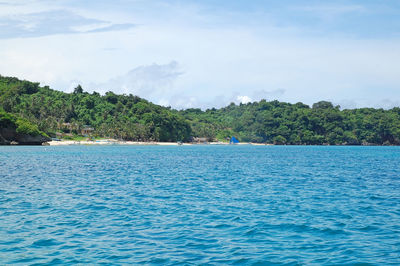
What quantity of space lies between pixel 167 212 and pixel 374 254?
12155 millimetres

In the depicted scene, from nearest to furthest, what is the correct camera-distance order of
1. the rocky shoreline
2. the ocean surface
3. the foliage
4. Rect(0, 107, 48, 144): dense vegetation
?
the ocean surface → the foliage → Rect(0, 107, 48, 144): dense vegetation → the rocky shoreline

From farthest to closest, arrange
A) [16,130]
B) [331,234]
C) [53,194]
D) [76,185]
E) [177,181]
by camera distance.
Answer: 1. [16,130]
2. [177,181]
3. [76,185]
4. [53,194]
5. [331,234]

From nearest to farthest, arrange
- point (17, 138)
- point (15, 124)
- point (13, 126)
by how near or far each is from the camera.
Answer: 1. point (15, 124)
2. point (13, 126)
3. point (17, 138)

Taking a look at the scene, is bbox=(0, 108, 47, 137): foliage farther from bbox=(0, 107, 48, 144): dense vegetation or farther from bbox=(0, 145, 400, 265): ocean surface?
bbox=(0, 145, 400, 265): ocean surface

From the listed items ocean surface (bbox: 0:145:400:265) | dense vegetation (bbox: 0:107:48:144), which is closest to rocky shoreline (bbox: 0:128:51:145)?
dense vegetation (bbox: 0:107:48:144)

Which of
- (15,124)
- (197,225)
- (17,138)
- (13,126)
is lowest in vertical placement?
(197,225)

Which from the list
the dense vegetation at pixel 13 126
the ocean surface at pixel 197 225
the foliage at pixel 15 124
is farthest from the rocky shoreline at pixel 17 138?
the ocean surface at pixel 197 225

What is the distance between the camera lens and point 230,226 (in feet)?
68.4

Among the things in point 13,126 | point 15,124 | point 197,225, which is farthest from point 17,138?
point 197,225

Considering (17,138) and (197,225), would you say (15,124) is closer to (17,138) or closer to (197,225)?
(17,138)

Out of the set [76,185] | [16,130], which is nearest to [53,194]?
[76,185]

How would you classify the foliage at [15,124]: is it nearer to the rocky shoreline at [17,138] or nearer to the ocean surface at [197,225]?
the rocky shoreline at [17,138]

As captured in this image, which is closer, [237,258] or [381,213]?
[237,258]

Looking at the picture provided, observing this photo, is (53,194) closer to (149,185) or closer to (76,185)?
(76,185)
